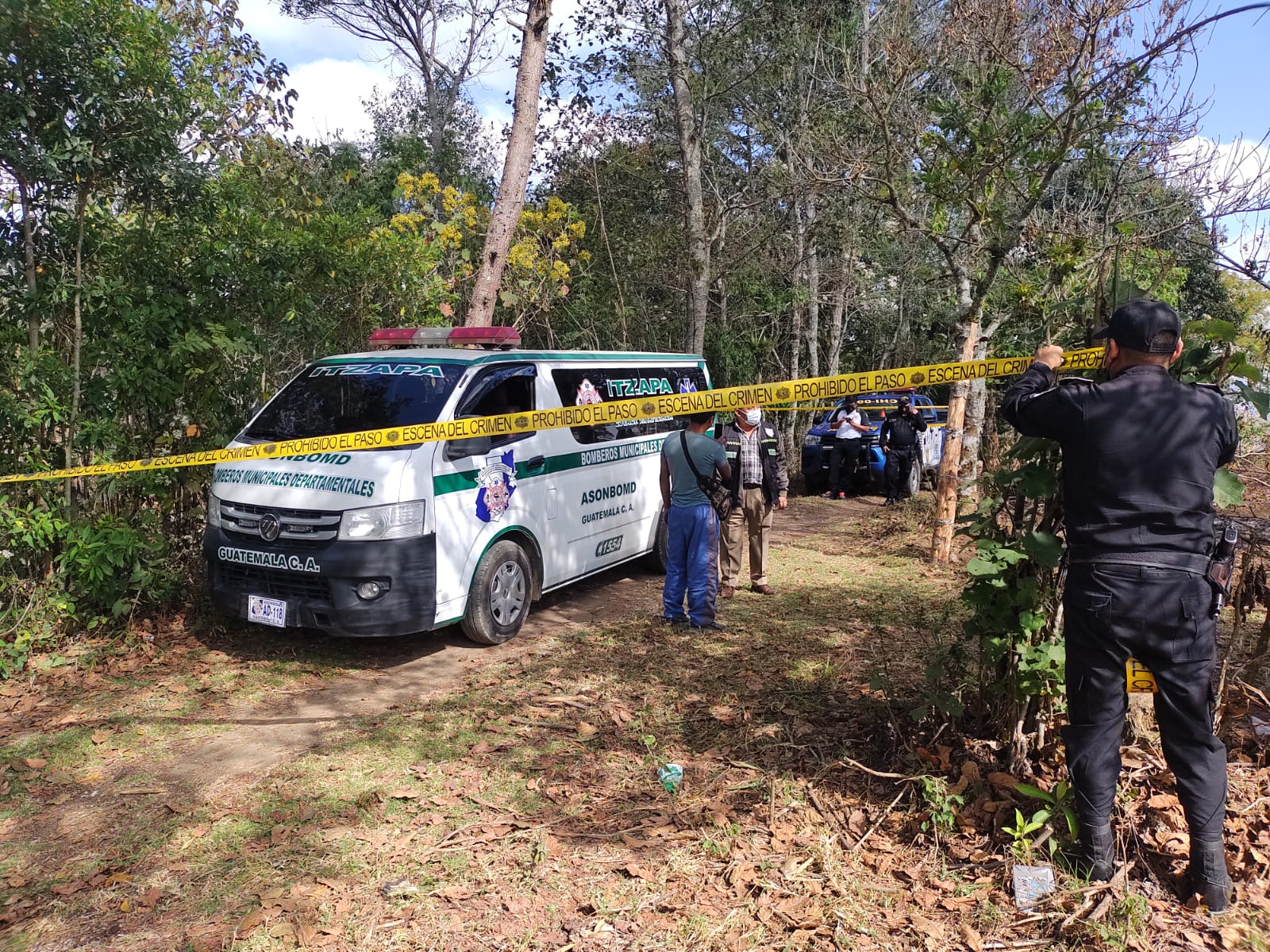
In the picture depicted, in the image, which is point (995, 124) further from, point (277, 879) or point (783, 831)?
point (277, 879)

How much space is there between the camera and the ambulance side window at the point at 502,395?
19.4 feet

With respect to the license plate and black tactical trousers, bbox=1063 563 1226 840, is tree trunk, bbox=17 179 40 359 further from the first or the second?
black tactical trousers, bbox=1063 563 1226 840

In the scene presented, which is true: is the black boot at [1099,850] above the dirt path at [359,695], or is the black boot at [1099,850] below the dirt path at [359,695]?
above

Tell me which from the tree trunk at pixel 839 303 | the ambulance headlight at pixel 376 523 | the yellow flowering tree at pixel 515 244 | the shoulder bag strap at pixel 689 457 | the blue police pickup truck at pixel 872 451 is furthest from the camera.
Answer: the tree trunk at pixel 839 303

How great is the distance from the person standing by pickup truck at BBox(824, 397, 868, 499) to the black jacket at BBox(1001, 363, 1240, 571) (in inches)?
430

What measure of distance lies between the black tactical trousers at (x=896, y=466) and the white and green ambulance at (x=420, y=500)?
707cm

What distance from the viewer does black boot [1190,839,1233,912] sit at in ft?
9.73

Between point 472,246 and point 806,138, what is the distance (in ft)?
21.6

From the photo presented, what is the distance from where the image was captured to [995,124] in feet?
22.9

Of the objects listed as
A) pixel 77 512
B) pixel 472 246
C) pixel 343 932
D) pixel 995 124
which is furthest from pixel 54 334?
pixel 472 246

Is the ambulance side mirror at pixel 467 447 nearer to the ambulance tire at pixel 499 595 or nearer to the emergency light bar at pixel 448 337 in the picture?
the ambulance tire at pixel 499 595

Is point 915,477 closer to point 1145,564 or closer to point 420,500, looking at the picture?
point 420,500

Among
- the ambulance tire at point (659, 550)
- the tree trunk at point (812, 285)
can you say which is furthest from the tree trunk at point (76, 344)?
the tree trunk at point (812, 285)

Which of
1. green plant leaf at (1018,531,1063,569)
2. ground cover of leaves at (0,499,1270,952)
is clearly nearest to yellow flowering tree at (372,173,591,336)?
ground cover of leaves at (0,499,1270,952)
